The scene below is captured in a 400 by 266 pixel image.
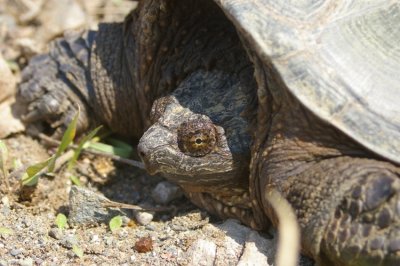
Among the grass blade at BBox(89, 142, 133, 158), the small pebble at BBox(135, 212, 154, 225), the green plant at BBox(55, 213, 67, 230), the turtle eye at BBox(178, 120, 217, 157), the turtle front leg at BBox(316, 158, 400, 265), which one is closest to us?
the turtle front leg at BBox(316, 158, 400, 265)

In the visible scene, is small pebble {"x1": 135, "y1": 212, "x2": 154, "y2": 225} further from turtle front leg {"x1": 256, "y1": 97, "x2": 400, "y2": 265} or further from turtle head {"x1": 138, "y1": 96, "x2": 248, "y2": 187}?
turtle front leg {"x1": 256, "y1": 97, "x2": 400, "y2": 265}

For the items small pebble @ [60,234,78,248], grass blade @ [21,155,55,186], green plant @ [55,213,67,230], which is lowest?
small pebble @ [60,234,78,248]

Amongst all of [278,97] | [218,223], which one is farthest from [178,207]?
[278,97]

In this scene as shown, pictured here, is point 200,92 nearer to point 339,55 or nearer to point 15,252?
point 339,55

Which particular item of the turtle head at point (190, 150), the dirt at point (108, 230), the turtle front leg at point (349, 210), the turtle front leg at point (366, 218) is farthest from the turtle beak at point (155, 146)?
the turtle front leg at point (366, 218)

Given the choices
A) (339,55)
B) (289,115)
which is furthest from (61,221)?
(339,55)

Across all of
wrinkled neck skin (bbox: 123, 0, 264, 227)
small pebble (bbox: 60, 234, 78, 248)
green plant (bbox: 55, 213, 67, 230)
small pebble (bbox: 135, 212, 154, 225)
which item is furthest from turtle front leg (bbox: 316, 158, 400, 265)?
green plant (bbox: 55, 213, 67, 230)

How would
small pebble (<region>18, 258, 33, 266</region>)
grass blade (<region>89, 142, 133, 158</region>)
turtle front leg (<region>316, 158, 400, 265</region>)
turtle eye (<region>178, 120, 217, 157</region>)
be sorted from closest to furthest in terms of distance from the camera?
turtle front leg (<region>316, 158, 400, 265</region>), small pebble (<region>18, 258, 33, 266</region>), turtle eye (<region>178, 120, 217, 157</region>), grass blade (<region>89, 142, 133, 158</region>)
